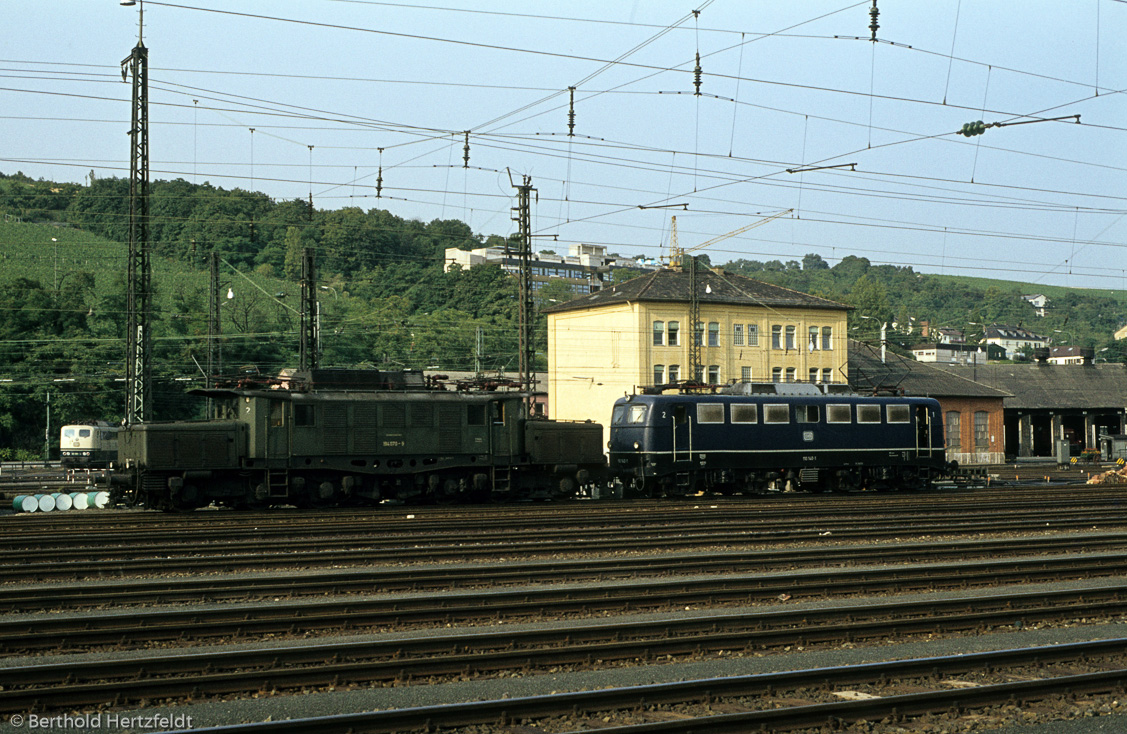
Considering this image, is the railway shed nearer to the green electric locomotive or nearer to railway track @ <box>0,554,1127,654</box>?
the green electric locomotive

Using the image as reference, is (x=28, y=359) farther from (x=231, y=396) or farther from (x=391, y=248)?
(x=231, y=396)

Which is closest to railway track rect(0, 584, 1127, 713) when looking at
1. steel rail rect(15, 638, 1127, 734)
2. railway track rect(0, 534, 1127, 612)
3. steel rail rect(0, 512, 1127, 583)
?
steel rail rect(15, 638, 1127, 734)

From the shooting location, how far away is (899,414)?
34.3 meters

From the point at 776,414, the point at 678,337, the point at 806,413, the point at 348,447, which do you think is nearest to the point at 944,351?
the point at 678,337

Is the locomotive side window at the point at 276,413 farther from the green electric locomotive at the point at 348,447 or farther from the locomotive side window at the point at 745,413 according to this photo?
the locomotive side window at the point at 745,413

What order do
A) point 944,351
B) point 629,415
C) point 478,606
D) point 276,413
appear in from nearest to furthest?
1. point 478,606
2. point 276,413
3. point 629,415
4. point 944,351

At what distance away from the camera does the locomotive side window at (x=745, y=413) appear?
32.0 metres

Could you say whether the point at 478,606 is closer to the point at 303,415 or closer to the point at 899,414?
the point at 303,415

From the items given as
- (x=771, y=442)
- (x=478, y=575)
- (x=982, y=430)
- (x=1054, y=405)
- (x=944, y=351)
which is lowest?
(x=982, y=430)

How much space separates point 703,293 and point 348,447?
137 feet

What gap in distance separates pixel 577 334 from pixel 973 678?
5740 centimetres

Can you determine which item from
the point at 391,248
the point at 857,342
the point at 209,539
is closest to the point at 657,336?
the point at 857,342

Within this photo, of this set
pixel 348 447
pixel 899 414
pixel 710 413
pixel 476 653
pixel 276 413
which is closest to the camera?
pixel 476 653

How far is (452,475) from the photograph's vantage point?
28.4 metres
